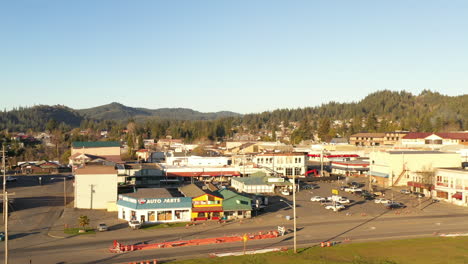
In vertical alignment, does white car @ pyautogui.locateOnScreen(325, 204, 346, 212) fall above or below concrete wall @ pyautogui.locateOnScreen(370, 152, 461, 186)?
below

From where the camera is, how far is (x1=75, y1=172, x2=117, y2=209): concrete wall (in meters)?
49.3

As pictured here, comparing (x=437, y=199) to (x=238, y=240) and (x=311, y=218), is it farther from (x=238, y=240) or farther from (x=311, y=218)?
(x=238, y=240)

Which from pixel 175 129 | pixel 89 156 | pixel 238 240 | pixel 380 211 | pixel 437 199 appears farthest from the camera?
pixel 175 129

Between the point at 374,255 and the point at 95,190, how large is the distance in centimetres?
3254

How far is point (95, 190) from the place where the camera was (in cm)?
4972

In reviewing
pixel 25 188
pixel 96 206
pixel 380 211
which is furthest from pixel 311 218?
pixel 25 188

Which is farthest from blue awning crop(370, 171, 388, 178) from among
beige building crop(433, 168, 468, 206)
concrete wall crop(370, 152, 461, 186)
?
beige building crop(433, 168, 468, 206)

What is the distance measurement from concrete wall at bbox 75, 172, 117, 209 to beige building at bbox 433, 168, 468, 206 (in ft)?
139

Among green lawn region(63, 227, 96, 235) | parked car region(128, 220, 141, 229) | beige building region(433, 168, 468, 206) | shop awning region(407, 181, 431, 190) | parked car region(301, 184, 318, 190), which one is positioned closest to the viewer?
green lawn region(63, 227, 96, 235)

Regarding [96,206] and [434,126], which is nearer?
[96,206]

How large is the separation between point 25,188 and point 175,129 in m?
123

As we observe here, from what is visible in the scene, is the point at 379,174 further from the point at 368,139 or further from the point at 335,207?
the point at 368,139

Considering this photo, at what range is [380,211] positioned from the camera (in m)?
49.2

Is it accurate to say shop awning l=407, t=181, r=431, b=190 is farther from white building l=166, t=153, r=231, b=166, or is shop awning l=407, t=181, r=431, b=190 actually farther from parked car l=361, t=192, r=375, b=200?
white building l=166, t=153, r=231, b=166
